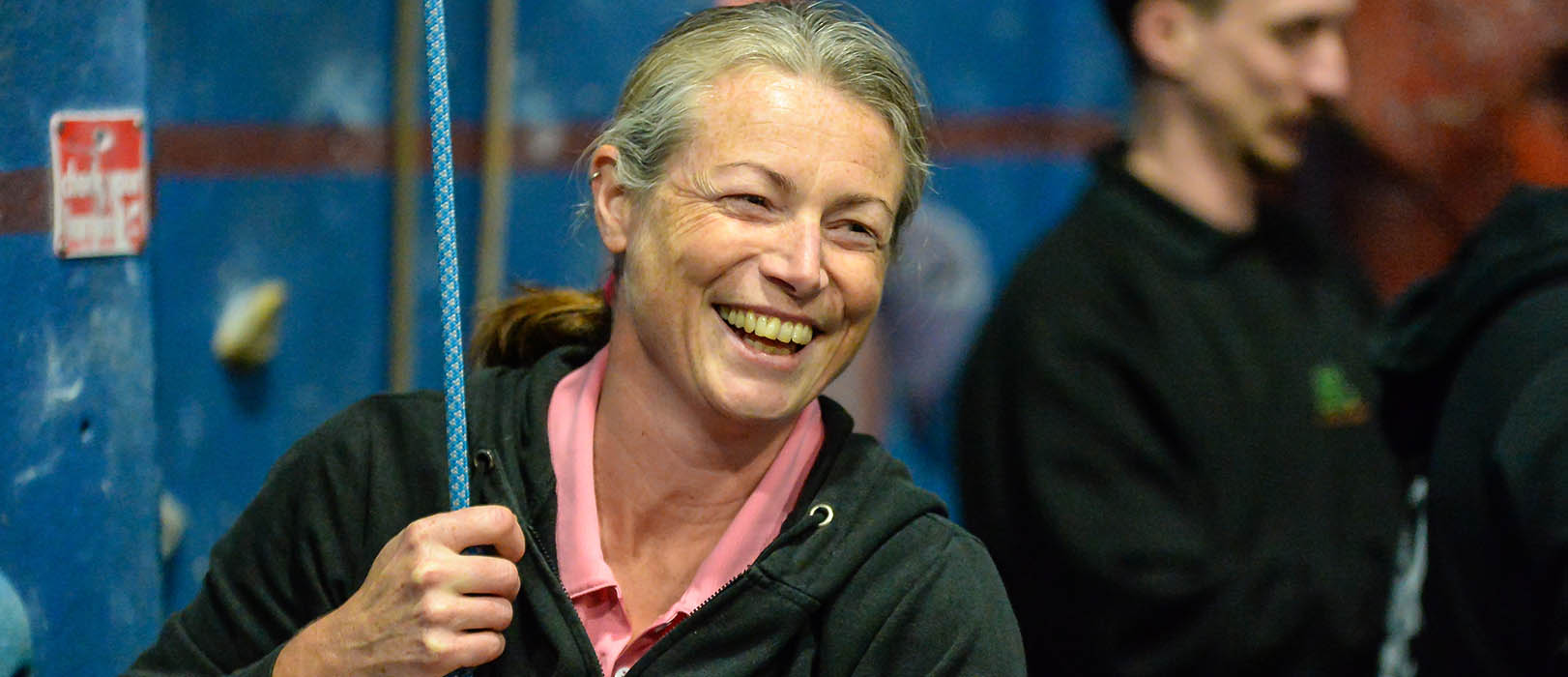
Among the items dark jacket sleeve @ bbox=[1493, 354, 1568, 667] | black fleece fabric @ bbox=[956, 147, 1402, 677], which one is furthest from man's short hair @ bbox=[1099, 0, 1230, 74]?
dark jacket sleeve @ bbox=[1493, 354, 1568, 667]

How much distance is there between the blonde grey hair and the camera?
1.30 meters

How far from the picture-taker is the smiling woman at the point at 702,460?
1.27 metres

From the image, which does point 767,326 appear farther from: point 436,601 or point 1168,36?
point 1168,36

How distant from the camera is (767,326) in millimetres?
1291

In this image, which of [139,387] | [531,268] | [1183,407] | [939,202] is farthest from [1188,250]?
[139,387]

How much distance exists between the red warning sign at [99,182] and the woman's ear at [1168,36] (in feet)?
4.93

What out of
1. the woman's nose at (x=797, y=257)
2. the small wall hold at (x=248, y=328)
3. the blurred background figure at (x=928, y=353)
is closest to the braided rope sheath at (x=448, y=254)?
the woman's nose at (x=797, y=257)

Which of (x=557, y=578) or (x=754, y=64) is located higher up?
(x=754, y=64)

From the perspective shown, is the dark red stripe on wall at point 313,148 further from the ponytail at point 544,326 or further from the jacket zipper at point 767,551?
the jacket zipper at point 767,551

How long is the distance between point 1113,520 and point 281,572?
3.78ft

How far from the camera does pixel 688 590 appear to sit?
1.31m

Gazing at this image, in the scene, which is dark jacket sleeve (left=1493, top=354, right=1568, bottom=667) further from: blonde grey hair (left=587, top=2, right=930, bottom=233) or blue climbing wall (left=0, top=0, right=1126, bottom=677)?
blue climbing wall (left=0, top=0, right=1126, bottom=677)

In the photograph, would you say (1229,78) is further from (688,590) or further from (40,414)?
(40,414)

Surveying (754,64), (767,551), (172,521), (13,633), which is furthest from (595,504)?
(172,521)
